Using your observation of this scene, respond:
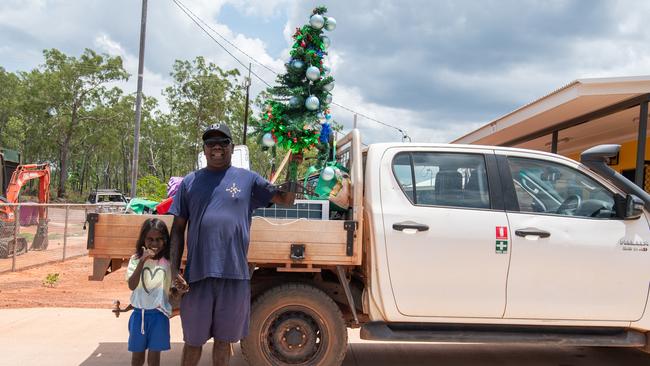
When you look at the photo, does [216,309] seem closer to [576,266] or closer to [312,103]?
[312,103]

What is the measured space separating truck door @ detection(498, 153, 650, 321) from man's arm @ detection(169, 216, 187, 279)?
2.42m

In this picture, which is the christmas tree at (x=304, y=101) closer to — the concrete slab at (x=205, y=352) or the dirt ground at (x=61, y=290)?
the concrete slab at (x=205, y=352)

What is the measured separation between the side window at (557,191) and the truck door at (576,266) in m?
0.05

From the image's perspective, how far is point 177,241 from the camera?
3.52 metres

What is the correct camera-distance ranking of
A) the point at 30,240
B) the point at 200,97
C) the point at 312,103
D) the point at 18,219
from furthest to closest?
the point at 200,97, the point at 30,240, the point at 18,219, the point at 312,103

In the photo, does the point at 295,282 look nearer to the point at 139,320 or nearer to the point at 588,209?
the point at 139,320

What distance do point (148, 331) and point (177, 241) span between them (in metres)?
0.79

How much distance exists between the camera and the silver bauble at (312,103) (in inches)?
191

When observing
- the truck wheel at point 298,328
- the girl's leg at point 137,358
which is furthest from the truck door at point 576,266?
the girl's leg at point 137,358

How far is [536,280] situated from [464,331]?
0.67 metres

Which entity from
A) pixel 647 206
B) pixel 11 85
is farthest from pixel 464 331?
pixel 11 85

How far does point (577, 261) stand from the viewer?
393cm

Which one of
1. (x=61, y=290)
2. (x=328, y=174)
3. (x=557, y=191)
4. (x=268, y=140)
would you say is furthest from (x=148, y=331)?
(x=61, y=290)

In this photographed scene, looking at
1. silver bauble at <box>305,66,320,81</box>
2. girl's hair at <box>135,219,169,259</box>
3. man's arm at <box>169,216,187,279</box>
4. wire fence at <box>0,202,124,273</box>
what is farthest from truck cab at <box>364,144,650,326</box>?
wire fence at <box>0,202,124,273</box>
